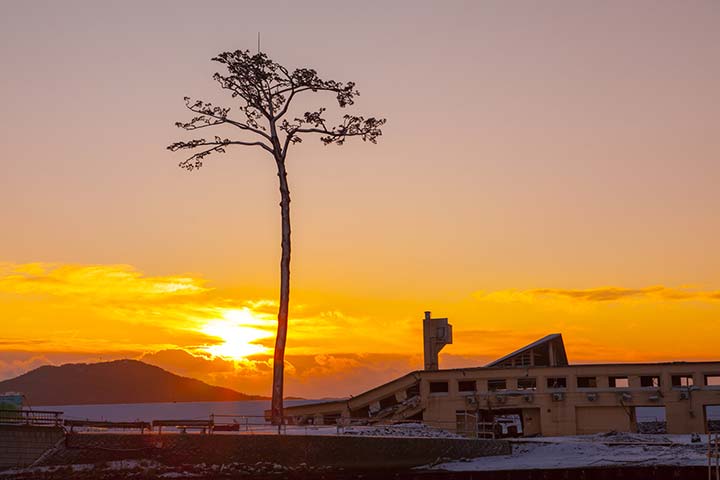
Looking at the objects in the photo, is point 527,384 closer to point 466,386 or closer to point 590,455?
point 466,386

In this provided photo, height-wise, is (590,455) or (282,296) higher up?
(282,296)

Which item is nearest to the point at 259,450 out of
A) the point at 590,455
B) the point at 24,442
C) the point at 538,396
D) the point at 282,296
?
the point at 24,442

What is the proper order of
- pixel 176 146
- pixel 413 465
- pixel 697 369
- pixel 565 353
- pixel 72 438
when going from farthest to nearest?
pixel 565 353 → pixel 697 369 → pixel 176 146 → pixel 413 465 → pixel 72 438

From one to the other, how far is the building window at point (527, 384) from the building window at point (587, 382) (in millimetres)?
3668

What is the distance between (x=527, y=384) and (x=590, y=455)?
24136mm

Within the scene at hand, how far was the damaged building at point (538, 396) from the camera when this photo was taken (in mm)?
78688

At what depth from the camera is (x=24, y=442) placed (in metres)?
41.6

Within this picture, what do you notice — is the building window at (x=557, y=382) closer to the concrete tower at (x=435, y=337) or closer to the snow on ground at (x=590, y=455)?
the concrete tower at (x=435, y=337)

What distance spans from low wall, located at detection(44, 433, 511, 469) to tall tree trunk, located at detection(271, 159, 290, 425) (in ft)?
34.5

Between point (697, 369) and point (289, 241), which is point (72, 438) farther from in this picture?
point (697, 369)

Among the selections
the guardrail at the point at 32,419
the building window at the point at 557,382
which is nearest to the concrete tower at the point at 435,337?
the building window at the point at 557,382

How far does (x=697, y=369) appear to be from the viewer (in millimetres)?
78500

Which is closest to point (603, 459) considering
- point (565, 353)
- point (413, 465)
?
point (413, 465)

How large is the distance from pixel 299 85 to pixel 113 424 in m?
24.1
